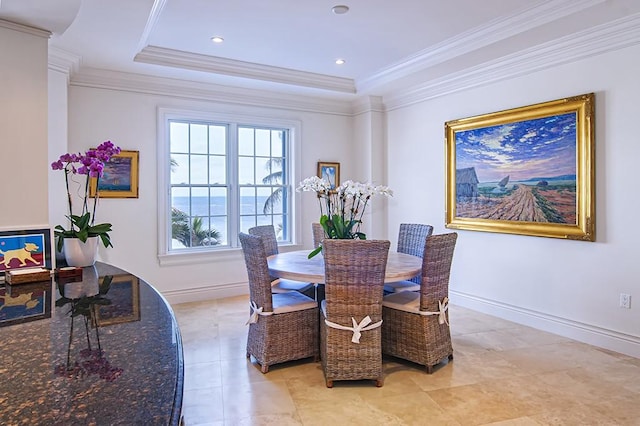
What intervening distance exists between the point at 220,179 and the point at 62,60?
2096mm

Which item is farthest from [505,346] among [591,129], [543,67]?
[543,67]

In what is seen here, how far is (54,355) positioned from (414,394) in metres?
2.30

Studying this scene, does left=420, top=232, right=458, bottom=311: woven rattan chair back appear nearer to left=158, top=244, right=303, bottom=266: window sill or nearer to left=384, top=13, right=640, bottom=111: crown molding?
left=384, top=13, right=640, bottom=111: crown molding

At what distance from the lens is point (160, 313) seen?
1327mm

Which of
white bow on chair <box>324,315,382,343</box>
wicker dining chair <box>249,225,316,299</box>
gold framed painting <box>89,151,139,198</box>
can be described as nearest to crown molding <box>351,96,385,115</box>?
wicker dining chair <box>249,225,316,299</box>

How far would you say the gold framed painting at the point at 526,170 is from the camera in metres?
3.66

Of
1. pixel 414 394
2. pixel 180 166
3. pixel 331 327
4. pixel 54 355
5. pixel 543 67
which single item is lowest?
pixel 414 394

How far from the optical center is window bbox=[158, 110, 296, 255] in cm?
505

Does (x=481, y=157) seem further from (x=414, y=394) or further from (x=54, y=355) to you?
(x=54, y=355)

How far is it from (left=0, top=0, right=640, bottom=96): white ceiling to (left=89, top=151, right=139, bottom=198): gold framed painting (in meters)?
0.97

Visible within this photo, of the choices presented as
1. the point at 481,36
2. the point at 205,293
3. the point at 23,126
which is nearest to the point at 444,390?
the point at 23,126

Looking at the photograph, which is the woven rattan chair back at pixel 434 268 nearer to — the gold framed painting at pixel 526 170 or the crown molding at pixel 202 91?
the gold framed painting at pixel 526 170

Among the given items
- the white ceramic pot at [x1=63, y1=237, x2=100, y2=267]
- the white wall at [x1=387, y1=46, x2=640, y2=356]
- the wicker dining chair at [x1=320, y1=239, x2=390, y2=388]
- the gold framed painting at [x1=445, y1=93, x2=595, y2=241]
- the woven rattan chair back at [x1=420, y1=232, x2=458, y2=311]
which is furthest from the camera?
the gold framed painting at [x1=445, y1=93, x2=595, y2=241]

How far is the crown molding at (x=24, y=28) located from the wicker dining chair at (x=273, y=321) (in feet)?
5.59
